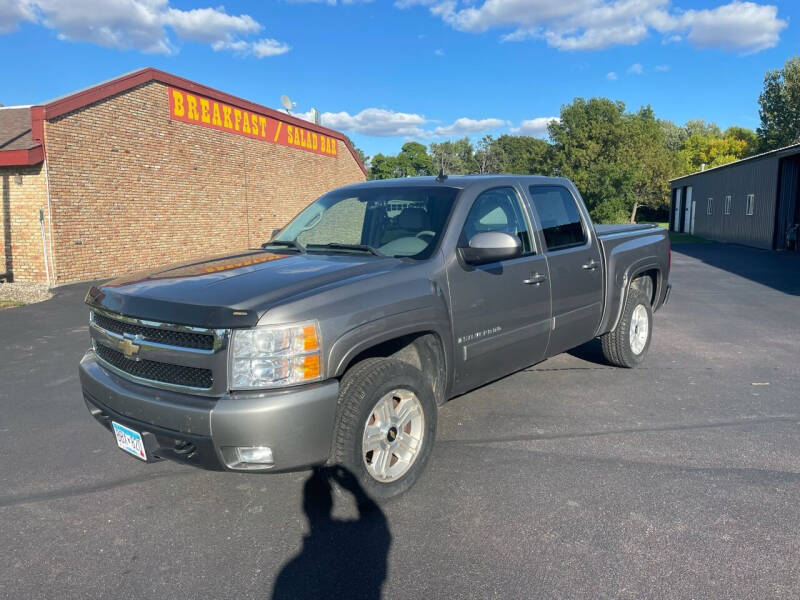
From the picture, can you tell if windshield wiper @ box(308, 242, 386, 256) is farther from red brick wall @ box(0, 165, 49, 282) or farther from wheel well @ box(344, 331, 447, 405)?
red brick wall @ box(0, 165, 49, 282)

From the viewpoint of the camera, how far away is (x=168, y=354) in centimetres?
307

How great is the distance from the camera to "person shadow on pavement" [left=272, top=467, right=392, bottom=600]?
2732mm

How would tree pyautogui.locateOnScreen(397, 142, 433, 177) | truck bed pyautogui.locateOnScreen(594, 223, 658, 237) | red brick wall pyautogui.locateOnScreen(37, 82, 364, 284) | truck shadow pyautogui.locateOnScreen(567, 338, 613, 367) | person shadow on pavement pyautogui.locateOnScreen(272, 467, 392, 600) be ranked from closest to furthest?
person shadow on pavement pyautogui.locateOnScreen(272, 467, 392, 600), truck bed pyautogui.locateOnScreen(594, 223, 658, 237), truck shadow pyautogui.locateOnScreen(567, 338, 613, 367), red brick wall pyautogui.locateOnScreen(37, 82, 364, 284), tree pyautogui.locateOnScreen(397, 142, 433, 177)

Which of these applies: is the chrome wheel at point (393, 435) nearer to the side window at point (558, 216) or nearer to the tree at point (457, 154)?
the side window at point (558, 216)

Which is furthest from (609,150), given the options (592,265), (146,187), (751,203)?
(592,265)

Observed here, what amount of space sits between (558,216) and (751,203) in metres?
24.8

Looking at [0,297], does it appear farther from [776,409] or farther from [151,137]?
[776,409]

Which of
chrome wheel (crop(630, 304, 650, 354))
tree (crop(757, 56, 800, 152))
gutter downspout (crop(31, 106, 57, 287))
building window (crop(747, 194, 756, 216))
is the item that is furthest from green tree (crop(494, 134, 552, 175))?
chrome wheel (crop(630, 304, 650, 354))

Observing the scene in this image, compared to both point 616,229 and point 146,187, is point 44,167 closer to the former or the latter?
point 146,187

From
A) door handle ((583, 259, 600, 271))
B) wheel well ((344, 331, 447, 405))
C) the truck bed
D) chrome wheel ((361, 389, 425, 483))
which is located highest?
the truck bed

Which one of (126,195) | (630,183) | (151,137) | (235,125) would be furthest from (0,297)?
(630,183)

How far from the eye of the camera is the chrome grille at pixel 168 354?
2.94m

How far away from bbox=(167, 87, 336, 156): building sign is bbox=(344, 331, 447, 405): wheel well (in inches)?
611

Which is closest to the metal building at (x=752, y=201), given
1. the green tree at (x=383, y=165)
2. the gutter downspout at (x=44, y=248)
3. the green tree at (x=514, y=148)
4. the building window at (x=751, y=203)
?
the building window at (x=751, y=203)
